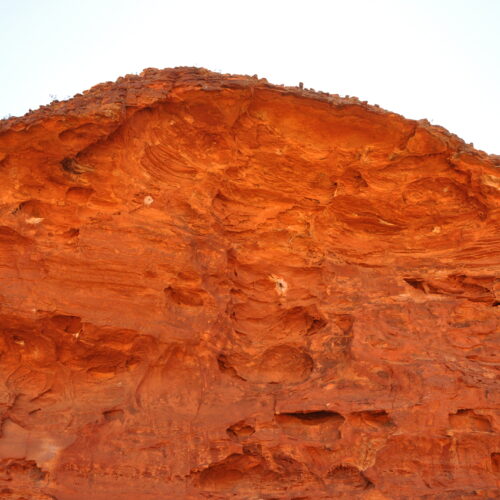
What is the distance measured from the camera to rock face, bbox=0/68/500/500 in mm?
6715

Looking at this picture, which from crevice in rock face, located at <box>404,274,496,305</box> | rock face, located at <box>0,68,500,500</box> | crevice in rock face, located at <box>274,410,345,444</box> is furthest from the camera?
crevice in rock face, located at <box>404,274,496,305</box>

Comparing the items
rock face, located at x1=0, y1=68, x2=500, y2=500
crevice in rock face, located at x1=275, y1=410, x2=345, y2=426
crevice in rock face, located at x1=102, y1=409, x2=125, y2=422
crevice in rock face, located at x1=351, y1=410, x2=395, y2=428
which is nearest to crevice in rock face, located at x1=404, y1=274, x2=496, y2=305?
rock face, located at x1=0, y1=68, x2=500, y2=500

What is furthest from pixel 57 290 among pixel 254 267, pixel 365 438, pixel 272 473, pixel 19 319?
pixel 365 438

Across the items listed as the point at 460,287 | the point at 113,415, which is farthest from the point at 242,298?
the point at 460,287

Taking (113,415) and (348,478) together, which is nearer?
(113,415)

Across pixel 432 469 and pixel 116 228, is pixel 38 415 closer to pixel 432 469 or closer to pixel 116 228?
pixel 116 228

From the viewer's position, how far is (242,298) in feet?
25.2

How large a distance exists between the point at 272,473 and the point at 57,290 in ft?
11.2

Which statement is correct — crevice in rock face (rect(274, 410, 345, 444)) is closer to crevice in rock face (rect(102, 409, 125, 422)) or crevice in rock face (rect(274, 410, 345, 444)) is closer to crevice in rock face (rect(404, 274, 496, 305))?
crevice in rock face (rect(102, 409, 125, 422))

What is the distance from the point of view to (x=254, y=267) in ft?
25.4

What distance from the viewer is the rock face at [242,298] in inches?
264

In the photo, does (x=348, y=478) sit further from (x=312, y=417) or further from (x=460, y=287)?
(x=460, y=287)

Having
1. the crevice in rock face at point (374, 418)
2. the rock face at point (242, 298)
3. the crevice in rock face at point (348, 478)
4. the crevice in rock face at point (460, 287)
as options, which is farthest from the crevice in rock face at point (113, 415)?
the crevice in rock face at point (460, 287)

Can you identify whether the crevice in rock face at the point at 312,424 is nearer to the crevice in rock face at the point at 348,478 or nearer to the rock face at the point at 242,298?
the rock face at the point at 242,298
